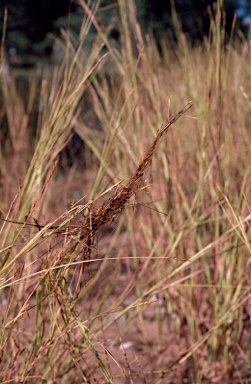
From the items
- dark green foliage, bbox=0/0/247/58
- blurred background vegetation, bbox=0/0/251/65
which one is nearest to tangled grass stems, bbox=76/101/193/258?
blurred background vegetation, bbox=0/0/251/65

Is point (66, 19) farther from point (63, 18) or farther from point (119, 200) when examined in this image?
point (119, 200)

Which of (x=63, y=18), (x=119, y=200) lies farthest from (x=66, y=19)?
(x=119, y=200)

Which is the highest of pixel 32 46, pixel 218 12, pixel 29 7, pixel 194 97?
pixel 218 12

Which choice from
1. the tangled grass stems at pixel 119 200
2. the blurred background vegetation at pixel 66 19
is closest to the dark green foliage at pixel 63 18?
the blurred background vegetation at pixel 66 19

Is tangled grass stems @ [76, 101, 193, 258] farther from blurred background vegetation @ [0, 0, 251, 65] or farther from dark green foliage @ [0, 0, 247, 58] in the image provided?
dark green foliage @ [0, 0, 247, 58]

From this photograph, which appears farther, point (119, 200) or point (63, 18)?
point (63, 18)

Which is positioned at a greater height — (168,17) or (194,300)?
(194,300)

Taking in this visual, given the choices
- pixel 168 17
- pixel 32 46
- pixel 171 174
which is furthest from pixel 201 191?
pixel 32 46

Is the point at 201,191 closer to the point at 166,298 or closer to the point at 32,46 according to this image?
the point at 166,298
